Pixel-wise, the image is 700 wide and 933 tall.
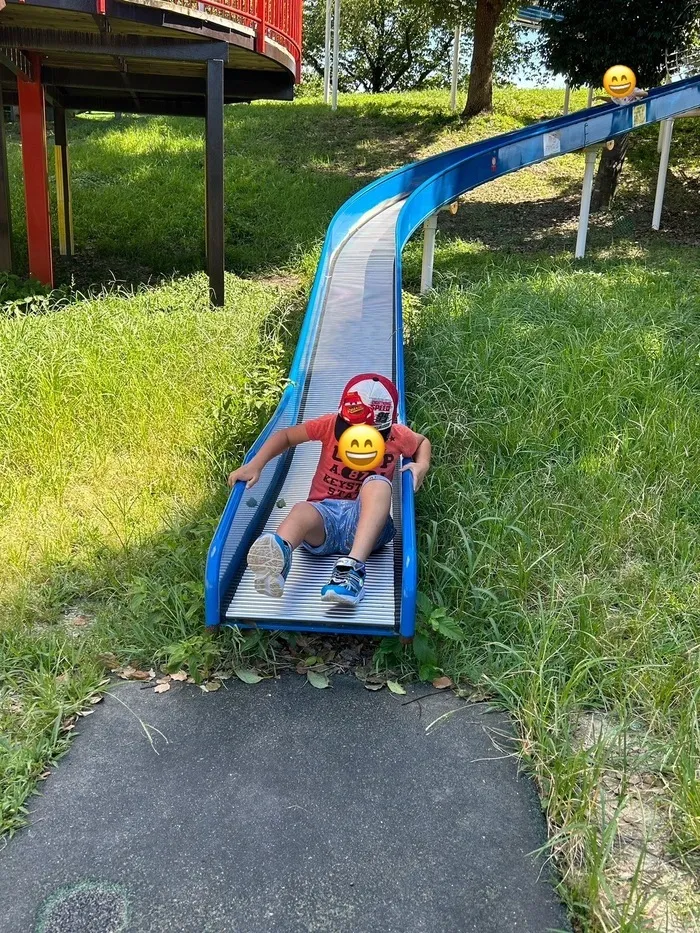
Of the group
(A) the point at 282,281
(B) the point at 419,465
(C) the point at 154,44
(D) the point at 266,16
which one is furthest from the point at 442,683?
(A) the point at 282,281

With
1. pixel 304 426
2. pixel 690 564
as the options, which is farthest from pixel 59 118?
pixel 690 564

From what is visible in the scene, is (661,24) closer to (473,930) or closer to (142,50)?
(142,50)

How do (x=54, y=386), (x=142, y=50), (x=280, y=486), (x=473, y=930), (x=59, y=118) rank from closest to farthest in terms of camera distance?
(x=473, y=930)
(x=280, y=486)
(x=54, y=386)
(x=142, y=50)
(x=59, y=118)

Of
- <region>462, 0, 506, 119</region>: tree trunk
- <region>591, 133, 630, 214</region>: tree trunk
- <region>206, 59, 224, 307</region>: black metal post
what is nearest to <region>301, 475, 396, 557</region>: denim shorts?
<region>206, 59, 224, 307</region>: black metal post

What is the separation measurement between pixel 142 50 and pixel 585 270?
4918mm

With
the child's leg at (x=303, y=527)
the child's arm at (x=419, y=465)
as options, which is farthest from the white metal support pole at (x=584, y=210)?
the child's leg at (x=303, y=527)

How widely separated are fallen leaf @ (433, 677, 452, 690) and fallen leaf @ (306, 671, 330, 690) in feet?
1.33

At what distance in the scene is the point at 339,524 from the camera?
349 cm

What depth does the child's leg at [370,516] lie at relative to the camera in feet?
10.7

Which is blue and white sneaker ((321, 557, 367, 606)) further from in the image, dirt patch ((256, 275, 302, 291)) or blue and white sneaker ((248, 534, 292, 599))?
dirt patch ((256, 275, 302, 291))

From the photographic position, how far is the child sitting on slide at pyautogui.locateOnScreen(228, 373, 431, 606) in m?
3.16

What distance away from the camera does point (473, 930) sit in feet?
6.85

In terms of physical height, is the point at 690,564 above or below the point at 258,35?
below

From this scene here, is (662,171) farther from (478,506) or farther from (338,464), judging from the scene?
(338,464)
